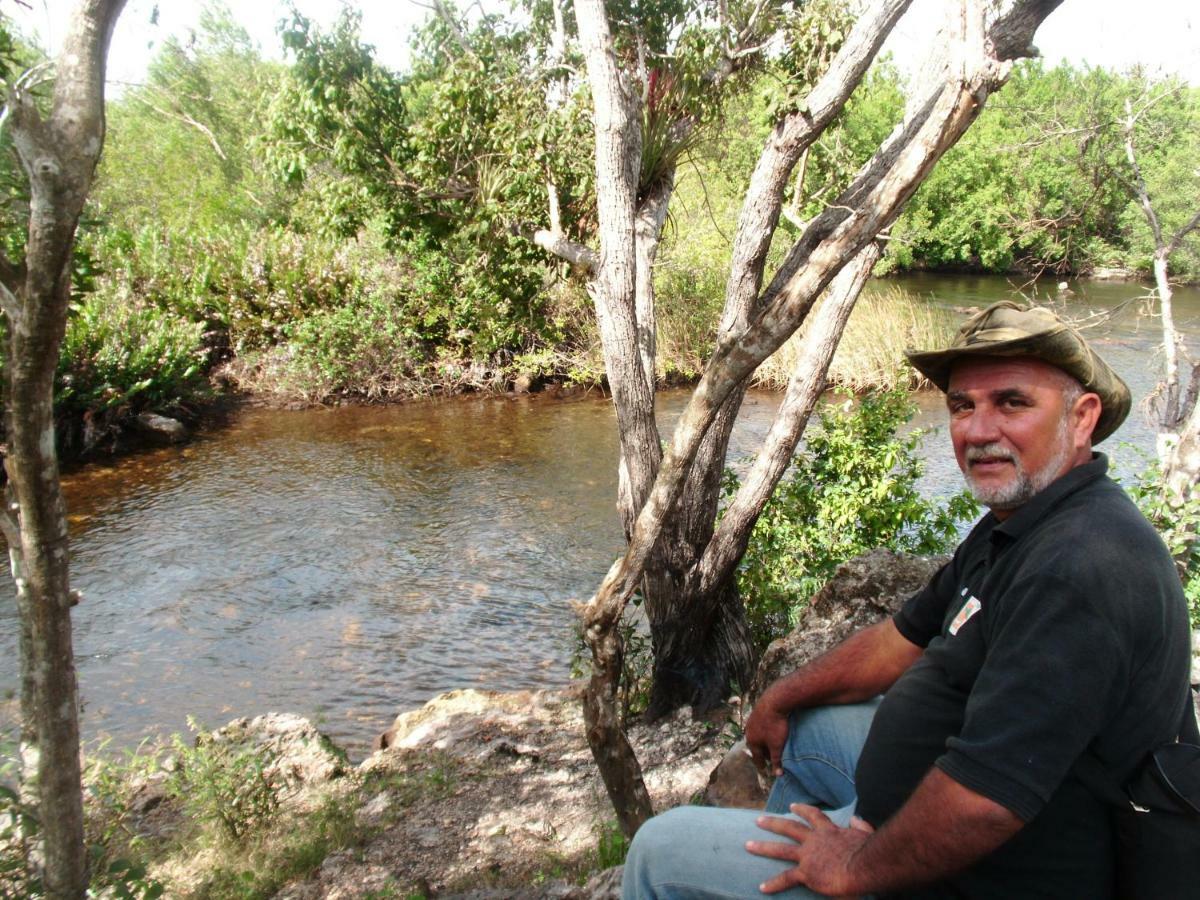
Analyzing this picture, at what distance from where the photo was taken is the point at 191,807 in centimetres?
450

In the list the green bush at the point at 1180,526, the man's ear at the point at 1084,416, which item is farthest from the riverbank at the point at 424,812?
the green bush at the point at 1180,526

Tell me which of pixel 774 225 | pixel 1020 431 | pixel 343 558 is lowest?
pixel 343 558

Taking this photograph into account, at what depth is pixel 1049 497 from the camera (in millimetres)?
1976

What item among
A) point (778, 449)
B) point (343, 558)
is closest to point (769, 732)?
point (778, 449)

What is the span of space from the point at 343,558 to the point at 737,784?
6.83m

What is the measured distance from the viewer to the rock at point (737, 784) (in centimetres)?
350

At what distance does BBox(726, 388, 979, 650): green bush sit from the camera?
605 cm

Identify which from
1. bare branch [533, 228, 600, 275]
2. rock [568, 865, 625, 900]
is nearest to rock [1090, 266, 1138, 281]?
bare branch [533, 228, 600, 275]

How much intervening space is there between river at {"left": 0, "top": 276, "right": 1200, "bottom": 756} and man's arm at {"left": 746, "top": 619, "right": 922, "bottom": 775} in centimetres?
454

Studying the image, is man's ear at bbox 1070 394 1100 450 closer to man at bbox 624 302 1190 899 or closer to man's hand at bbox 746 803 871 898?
man at bbox 624 302 1190 899

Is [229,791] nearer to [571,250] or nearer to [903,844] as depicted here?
[571,250]

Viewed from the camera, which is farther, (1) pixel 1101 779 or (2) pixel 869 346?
(2) pixel 869 346

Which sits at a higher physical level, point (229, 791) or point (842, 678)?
point (842, 678)

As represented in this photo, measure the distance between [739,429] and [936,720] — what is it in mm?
11533
